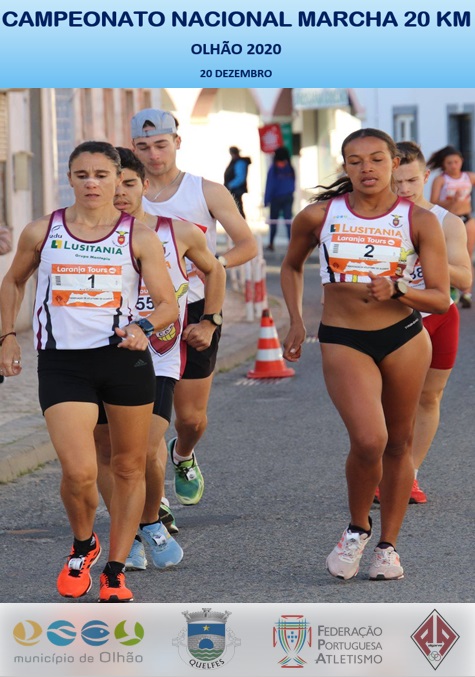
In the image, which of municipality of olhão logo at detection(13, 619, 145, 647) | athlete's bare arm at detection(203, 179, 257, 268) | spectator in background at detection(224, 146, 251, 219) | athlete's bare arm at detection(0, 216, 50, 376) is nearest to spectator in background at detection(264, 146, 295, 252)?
spectator in background at detection(224, 146, 251, 219)

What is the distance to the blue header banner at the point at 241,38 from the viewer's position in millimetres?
6664

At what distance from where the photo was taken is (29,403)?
1236 cm

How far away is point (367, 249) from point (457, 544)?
1.72 metres

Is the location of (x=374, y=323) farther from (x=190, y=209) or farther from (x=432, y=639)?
(x=432, y=639)

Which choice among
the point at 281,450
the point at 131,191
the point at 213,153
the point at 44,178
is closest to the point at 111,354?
the point at 131,191

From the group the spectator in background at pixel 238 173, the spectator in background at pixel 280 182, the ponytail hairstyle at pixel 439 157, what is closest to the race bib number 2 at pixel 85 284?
the ponytail hairstyle at pixel 439 157

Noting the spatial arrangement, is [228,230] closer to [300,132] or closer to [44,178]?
[44,178]

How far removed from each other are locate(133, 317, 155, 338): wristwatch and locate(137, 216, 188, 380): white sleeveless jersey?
0.78 m

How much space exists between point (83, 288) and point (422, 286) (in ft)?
8.55

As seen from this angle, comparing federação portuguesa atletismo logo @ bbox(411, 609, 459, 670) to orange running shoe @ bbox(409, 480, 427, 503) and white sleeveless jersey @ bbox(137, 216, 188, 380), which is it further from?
orange running shoe @ bbox(409, 480, 427, 503)

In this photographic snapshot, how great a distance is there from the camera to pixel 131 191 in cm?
700

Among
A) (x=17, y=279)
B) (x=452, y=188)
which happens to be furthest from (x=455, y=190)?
(x=17, y=279)

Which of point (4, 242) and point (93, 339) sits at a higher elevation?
point (4, 242)

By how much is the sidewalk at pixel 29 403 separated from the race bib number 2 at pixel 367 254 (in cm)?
372
